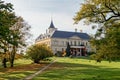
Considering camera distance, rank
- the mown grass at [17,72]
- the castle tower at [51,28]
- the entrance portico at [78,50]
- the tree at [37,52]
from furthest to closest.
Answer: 1. the castle tower at [51,28]
2. the entrance portico at [78,50]
3. the tree at [37,52]
4. the mown grass at [17,72]

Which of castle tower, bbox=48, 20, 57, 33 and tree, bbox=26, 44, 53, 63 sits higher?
castle tower, bbox=48, 20, 57, 33

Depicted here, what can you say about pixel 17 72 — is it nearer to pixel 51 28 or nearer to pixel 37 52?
pixel 37 52

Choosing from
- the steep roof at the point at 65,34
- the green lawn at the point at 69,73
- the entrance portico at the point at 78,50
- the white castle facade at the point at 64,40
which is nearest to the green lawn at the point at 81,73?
the green lawn at the point at 69,73

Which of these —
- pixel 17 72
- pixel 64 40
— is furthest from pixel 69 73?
pixel 64 40

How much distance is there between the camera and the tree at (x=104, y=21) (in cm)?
2458

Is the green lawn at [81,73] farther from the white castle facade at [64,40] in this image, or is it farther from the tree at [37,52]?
the white castle facade at [64,40]

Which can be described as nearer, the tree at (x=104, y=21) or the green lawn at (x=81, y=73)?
the tree at (x=104, y=21)

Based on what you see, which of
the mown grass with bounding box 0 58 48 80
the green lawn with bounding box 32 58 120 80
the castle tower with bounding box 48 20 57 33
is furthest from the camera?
the castle tower with bounding box 48 20 57 33

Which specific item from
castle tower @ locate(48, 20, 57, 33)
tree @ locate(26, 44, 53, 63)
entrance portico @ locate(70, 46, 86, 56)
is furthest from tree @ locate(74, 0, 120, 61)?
castle tower @ locate(48, 20, 57, 33)

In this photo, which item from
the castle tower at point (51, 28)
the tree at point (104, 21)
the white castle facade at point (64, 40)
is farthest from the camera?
the castle tower at point (51, 28)

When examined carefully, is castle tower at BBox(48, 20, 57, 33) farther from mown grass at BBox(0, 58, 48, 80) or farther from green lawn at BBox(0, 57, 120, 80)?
green lawn at BBox(0, 57, 120, 80)

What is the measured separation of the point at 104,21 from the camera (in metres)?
27.7

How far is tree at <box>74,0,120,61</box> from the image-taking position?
24.6m

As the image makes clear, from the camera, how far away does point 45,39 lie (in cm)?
13762
